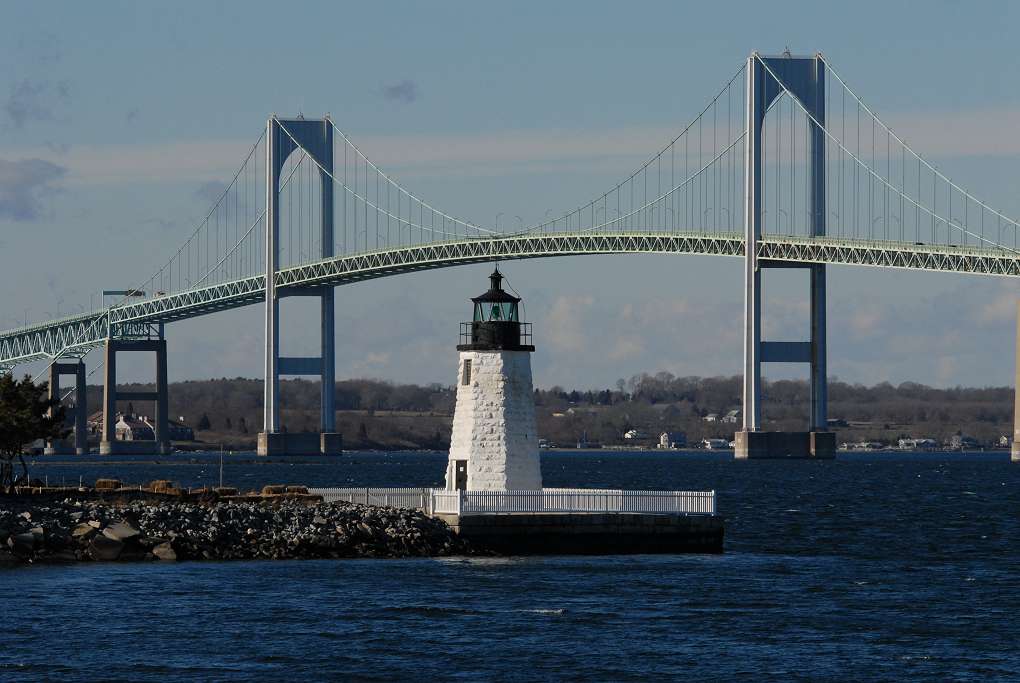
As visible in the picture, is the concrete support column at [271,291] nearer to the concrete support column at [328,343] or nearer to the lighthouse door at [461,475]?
the concrete support column at [328,343]

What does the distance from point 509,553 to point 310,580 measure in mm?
3315

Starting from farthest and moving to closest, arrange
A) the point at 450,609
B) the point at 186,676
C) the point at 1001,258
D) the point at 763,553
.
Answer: the point at 1001,258 < the point at 763,553 < the point at 450,609 < the point at 186,676

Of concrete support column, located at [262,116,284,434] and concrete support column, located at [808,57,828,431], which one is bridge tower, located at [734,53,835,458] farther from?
concrete support column, located at [262,116,284,434]

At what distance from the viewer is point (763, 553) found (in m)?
34.8

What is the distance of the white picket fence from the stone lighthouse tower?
271mm

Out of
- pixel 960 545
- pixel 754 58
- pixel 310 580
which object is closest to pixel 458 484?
pixel 310 580

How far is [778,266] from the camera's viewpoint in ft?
291

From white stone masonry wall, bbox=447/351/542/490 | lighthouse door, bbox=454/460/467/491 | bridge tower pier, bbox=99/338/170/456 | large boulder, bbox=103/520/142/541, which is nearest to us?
white stone masonry wall, bbox=447/351/542/490

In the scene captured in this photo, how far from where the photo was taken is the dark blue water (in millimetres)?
22453

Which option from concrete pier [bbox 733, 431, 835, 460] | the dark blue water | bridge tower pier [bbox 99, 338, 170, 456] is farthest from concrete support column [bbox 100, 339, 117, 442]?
the dark blue water

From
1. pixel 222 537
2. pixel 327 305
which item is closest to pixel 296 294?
pixel 327 305

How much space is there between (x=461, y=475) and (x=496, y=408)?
46.1 inches

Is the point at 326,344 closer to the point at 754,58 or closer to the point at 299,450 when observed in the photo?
the point at 299,450

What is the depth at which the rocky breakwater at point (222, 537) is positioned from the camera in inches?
1212
